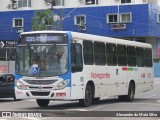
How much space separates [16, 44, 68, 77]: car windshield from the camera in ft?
62.8

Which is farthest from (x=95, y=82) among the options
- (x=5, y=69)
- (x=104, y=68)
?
(x=5, y=69)

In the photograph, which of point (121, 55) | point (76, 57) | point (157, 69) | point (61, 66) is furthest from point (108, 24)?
point (61, 66)

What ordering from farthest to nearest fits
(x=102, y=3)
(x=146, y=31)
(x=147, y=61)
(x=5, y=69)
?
1. (x=102, y=3)
2. (x=146, y=31)
3. (x=5, y=69)
4. (x=147, y=61)

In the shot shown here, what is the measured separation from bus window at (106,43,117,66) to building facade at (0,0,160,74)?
38422 millimetres

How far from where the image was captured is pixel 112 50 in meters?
22.9

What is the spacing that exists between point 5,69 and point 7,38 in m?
20.2

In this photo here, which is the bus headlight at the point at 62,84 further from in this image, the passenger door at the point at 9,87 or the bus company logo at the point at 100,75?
the passenger door at the point at 9,87

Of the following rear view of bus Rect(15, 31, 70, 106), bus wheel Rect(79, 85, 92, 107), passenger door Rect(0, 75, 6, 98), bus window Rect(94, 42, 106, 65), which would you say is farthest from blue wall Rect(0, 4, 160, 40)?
rear view of bus Rect(15, 31, 70, 106)

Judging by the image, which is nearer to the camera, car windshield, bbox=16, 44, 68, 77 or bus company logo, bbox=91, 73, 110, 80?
car windshield, bbox=16, 44, 68, 77

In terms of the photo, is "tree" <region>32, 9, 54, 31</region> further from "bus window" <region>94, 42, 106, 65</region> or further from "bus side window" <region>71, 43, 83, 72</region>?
"bus side window" <region>71, 43, 83, 72</region>

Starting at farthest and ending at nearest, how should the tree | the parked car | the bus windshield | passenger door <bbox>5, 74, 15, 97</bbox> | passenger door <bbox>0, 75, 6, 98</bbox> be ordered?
the tree, passenger door <bbox>5, 74, 15, 97</bbox>, the parked car, passenger door <bbox>0, 75, 6, 98</bbox>, the bus windshield

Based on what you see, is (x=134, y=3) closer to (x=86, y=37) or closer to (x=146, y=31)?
(x=146, y=31)

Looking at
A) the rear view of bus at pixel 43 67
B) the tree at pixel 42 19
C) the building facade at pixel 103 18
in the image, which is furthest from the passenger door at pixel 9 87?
the building facade at pixel 103 18

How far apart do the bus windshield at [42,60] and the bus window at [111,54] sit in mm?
3572
